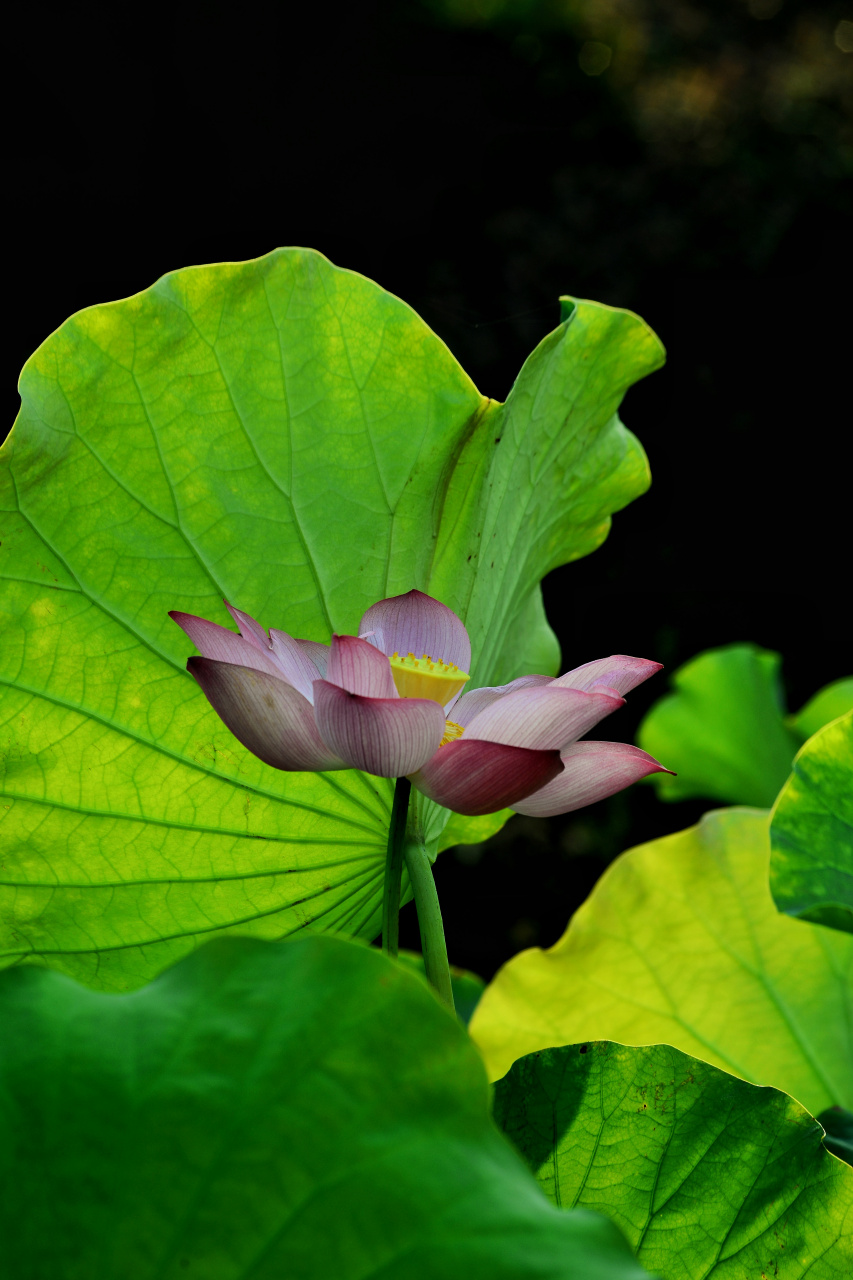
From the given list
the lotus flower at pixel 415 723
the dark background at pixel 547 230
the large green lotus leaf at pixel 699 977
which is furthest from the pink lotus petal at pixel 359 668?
the dark background at pixel 547 230

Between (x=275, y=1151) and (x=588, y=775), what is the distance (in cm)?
16

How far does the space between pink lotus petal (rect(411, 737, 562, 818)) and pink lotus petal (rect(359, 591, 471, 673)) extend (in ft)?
0.29

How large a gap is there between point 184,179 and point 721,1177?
315cm

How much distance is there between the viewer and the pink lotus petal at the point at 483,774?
1.04 ft

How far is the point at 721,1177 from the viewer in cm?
39

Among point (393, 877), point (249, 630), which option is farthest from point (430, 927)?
point (249, 630)

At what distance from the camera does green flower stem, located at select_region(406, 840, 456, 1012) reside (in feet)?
1.28

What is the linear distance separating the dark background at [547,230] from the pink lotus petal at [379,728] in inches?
100

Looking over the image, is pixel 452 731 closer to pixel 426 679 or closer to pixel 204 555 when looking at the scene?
pixel 426 679

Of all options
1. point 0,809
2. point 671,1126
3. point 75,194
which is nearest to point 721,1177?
point 671,1126

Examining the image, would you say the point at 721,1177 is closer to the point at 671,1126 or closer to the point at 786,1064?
the point at 671,1126

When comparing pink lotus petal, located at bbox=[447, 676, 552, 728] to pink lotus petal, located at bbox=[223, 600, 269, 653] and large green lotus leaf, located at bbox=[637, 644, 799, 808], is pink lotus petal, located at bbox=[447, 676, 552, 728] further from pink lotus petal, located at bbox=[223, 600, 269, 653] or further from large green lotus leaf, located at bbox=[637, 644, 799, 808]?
large green lotus leaf, located at bbox=[637, 644, 799, 808]

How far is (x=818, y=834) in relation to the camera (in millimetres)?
481

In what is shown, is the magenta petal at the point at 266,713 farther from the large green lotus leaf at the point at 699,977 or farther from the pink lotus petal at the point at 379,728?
the large green lotus leaf at the point at 699,977
